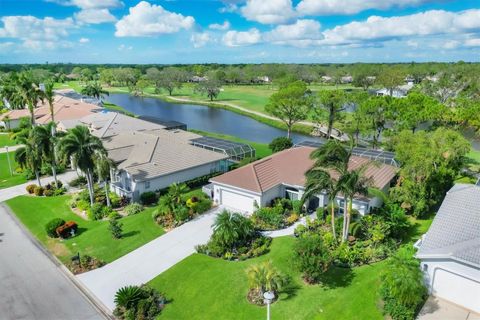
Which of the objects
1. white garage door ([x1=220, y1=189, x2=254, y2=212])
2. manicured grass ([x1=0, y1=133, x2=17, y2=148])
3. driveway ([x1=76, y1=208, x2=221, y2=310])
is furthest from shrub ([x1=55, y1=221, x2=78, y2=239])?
manicured grass ([x1=0, y1=133, x2=17, y2=148])

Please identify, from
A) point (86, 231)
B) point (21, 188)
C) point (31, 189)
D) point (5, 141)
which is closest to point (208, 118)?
point (5, 141)

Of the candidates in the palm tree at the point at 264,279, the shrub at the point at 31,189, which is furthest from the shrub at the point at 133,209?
the palm tree at the point at 264,279

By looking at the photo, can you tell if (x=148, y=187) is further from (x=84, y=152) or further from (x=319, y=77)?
(x=319, y=77)

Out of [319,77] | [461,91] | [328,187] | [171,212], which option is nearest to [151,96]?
[319,77]

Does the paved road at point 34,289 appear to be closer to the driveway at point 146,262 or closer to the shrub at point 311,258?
the driveway at point 146,262

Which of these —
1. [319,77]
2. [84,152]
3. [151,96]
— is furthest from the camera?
[319,77]

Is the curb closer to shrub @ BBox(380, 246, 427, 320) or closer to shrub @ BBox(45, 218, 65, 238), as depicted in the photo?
shrub @ BBox(45, 218, 65, 238)

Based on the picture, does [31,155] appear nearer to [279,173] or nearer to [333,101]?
[279,173]
